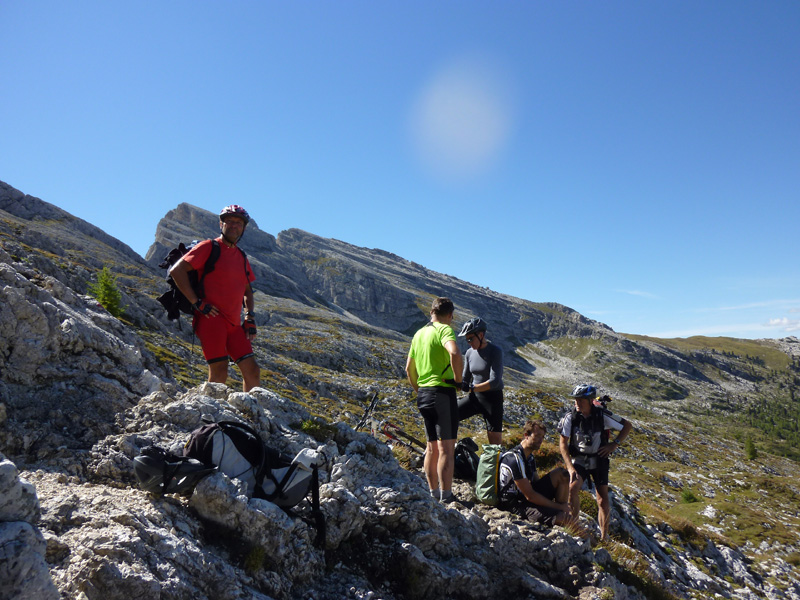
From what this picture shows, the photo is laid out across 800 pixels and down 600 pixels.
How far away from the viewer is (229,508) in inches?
196

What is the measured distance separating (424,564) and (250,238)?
206253 mm

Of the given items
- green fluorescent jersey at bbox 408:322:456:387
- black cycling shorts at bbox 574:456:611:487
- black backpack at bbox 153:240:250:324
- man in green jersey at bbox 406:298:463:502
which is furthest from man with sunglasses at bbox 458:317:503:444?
black backpack at bbox 153:240:250:324

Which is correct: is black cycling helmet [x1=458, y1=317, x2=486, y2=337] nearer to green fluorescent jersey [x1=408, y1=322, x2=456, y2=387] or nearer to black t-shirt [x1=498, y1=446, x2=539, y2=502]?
green fluorescent jersey [x1=408, y1=322, x2=456, y2=387]

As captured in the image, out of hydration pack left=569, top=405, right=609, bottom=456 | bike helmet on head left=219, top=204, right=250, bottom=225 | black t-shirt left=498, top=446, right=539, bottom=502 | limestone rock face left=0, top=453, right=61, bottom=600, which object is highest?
bike helmet on head left=219, top=204, right=250, bottom=225

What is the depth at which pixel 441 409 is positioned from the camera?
797 cm

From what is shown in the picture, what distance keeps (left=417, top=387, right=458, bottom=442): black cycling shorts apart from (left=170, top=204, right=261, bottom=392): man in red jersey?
341 centimetres

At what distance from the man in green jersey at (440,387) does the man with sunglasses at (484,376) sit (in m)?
1.16

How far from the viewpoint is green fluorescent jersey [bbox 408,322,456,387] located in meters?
8.08

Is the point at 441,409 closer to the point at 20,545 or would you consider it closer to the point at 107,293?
the point at 20,545

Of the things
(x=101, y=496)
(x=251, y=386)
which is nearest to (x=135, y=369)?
(x=251, y=386)

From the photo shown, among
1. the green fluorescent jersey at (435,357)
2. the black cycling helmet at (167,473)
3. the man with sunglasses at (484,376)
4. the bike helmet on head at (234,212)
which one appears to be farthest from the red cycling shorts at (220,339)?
the man with sunglasses at (484,376)

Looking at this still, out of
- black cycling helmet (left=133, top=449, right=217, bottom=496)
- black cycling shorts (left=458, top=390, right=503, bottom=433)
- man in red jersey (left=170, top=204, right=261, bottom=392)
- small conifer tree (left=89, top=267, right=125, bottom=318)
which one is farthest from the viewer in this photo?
small conifer tree (left=89, top=267, right=125, bottom=318)

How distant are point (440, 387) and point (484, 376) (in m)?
1.81

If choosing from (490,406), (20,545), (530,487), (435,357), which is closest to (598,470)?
(530,487)
